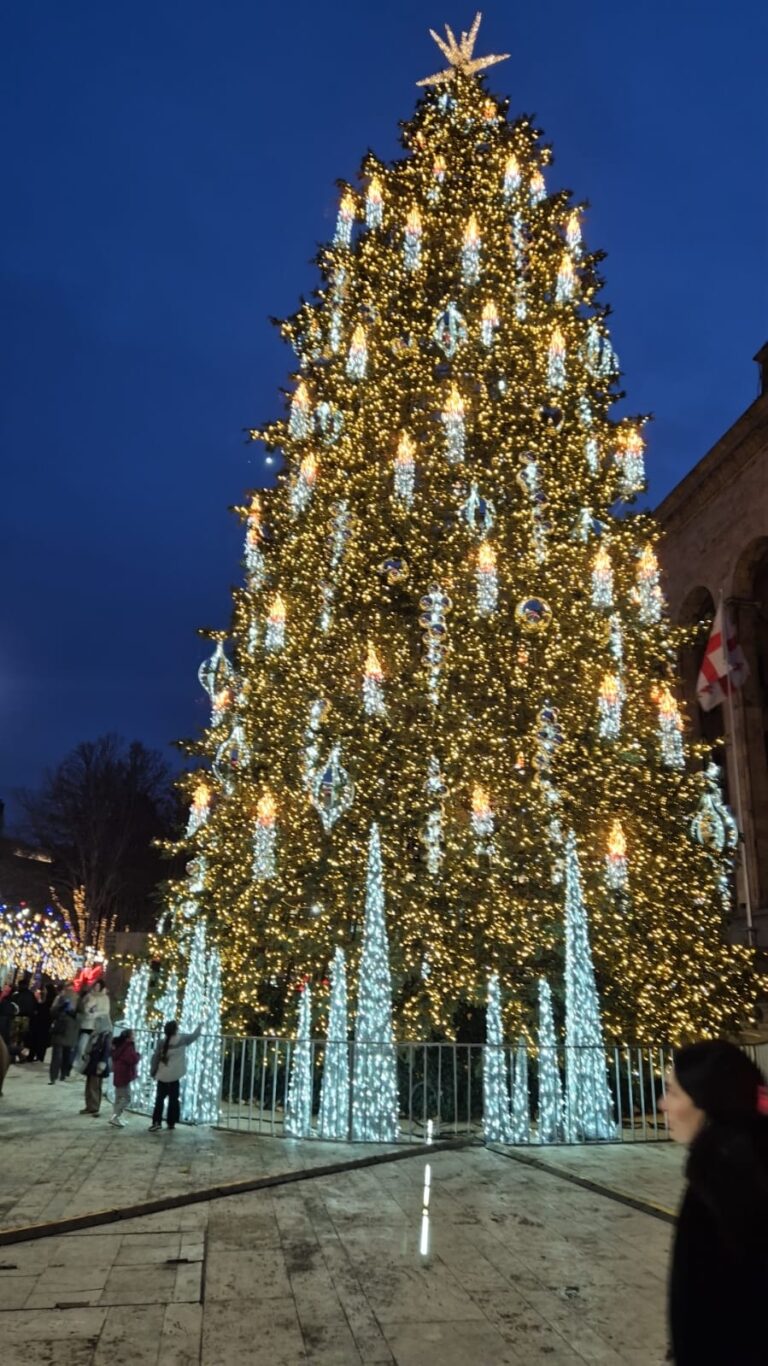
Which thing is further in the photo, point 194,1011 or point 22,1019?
point 22,1019

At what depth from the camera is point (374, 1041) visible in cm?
1055

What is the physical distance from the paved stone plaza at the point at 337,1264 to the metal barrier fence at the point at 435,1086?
1.30m

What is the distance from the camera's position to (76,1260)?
6062 millimetres

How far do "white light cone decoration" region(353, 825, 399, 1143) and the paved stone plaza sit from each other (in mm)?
833

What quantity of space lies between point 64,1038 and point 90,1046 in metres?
2.58

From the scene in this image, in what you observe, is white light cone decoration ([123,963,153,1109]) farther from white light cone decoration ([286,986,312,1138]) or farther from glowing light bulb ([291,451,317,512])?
glowing light bulb ([291,451,317,512])

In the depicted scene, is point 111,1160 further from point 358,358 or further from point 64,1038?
point 358,358

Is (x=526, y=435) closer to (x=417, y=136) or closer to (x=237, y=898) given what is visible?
(x=417, y=136)

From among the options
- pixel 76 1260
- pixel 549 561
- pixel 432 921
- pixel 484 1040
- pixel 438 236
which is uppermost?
pixel 438 236

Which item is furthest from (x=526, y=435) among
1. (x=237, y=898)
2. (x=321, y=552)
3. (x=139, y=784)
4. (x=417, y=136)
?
(x=139, y=784)

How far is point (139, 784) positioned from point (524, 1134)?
137 feet

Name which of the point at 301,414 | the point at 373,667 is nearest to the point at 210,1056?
the point at 373,667

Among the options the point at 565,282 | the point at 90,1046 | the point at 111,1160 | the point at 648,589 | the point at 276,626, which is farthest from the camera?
the point at 565,282

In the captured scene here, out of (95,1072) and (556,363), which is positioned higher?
(556,363)
